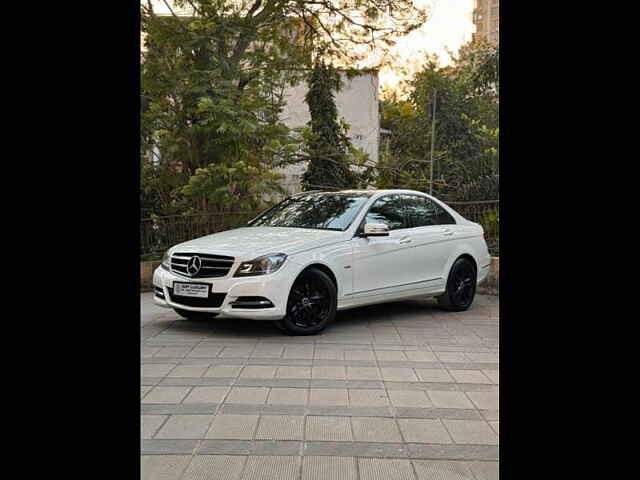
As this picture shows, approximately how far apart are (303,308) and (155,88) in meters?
5.80

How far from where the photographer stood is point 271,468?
11.4 ft

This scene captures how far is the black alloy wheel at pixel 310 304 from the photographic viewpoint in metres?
7.05

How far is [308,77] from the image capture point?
45.6 feet

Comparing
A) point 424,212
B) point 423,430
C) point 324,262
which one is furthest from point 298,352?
point 424,212

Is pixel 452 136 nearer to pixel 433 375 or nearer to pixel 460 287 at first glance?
pixel 460 287

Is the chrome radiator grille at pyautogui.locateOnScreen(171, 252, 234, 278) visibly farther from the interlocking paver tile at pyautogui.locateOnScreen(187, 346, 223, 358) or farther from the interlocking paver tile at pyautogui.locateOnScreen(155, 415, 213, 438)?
the interlocking paver tile at pyautogui.locateOnScreen(155, 415, 213, 438)

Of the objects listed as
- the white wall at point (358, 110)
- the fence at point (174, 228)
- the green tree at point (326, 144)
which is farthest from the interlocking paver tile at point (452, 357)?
the white wall at point (358, 110)

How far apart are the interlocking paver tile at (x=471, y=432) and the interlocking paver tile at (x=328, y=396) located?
31.2 inches

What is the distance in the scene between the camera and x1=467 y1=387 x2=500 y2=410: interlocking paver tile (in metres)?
4.70

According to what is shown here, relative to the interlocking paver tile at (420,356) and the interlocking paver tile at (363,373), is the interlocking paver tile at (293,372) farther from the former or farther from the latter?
the interlocking paver tile at (420,356)

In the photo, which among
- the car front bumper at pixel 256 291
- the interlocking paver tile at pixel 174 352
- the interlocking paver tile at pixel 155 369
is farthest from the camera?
the car front bumper at pixel 256 291

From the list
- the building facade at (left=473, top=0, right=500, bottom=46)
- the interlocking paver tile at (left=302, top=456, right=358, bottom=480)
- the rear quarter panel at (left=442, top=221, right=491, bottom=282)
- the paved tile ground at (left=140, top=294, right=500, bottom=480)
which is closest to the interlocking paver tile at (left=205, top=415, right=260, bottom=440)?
the paved tile ground at (left=140, top=294, right=500, bottom=480)
